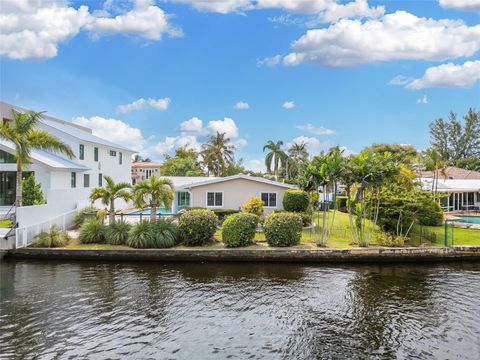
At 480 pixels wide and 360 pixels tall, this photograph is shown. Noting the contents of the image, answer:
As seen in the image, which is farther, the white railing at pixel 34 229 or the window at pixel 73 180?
the window at pixel 73 180

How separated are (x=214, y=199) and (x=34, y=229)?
12.0m

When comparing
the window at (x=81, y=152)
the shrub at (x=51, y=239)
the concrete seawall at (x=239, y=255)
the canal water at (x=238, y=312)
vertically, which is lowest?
the canal water at (x=238, y=312)

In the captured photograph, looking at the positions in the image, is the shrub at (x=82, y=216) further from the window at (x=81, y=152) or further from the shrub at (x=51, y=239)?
the window at (x=81, y=152)

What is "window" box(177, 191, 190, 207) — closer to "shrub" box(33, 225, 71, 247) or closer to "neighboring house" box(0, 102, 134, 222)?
"neighboring house" box(0, 102, 134, 222)

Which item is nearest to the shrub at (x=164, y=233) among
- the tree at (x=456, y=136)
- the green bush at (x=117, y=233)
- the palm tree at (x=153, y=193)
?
the palm tree at (x=153, y=193)

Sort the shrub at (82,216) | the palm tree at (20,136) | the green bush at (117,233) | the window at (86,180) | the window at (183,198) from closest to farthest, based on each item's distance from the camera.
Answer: the green bush at (117,233) < the palm tree at (20,136) < the shrub at (82,216) < the window at (183,198) < the window at (86,180)

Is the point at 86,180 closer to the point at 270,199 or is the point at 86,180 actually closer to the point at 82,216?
the point at 82,216

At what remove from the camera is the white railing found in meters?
19.2

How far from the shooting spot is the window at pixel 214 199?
2805 centimetres

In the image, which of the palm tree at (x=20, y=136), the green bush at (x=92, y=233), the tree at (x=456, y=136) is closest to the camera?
the green bush at (x=92, y=233)

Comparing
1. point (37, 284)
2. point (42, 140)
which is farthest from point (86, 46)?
point (37, 284)

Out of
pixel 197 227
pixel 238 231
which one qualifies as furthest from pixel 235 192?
pixel 238 231

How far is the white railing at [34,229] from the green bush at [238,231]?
32.0ft

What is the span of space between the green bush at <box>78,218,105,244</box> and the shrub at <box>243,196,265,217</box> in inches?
367
